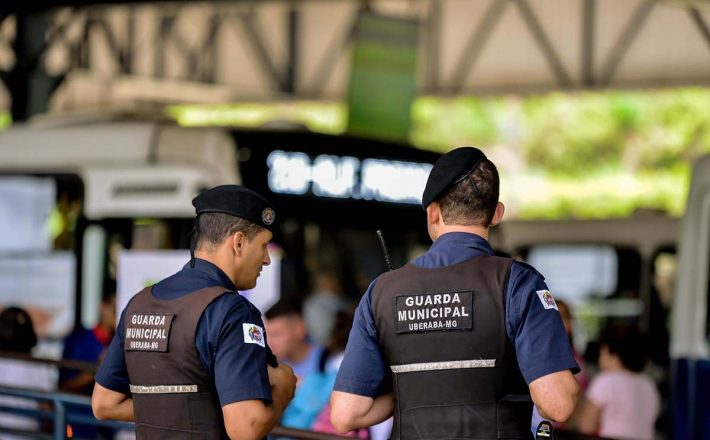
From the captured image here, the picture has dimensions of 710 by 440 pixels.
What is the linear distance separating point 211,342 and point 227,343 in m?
0.06

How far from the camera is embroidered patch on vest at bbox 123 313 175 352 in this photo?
415cm

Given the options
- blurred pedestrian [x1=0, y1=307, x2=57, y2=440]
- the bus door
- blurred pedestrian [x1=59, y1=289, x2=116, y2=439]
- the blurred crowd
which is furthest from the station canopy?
blurred pedestrian [x1=0, y1=307, x2=57, y2=440]

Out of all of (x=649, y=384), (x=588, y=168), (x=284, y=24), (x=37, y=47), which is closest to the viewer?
(x=649, y=384)

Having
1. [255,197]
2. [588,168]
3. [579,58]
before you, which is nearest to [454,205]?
[255,197]

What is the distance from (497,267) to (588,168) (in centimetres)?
3400

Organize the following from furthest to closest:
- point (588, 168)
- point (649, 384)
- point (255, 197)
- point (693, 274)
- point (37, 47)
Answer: point (588, 168) → point (37, 47) → point (693, 274) → point (649, 384) → point (255, 197)

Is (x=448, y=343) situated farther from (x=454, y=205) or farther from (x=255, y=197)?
(x=255, y=197)

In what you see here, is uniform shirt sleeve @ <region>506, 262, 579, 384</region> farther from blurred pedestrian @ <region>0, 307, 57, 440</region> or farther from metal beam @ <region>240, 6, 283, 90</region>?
metal beam @ <region>240, 6, 283, 90</region>

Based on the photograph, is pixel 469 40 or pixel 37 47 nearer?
pixel 37 47

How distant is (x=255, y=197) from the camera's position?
423 centimetres

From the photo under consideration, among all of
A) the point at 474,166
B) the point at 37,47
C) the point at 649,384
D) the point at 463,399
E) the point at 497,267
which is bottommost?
the point at 649,384

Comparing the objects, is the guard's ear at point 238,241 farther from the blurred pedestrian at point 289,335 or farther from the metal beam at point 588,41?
the metal beam at point 588,41

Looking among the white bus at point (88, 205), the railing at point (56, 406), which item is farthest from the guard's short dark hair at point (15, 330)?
the white bus at point (88, 205)

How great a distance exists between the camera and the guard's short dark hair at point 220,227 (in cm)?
421
